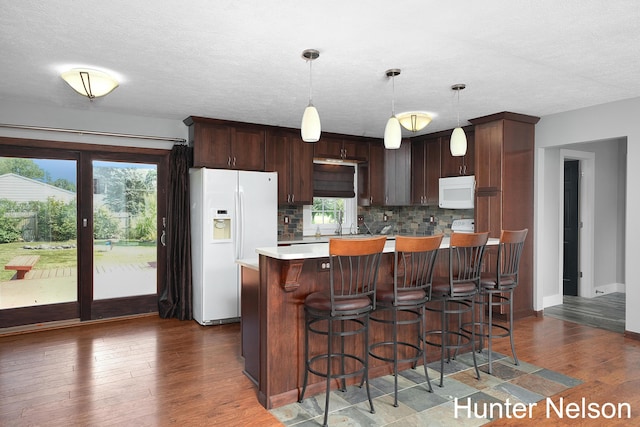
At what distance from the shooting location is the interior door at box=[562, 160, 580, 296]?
19.6ft

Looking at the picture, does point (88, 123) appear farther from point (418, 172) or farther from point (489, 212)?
point (489, 212)

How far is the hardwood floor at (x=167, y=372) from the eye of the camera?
8.47 ft

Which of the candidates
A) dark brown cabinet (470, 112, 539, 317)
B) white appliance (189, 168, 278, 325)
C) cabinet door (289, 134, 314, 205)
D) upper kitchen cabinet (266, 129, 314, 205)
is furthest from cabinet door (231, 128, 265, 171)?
dark brown cabinet (470, 112, 539, 317)

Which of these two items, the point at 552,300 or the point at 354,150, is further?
the point at 354,150

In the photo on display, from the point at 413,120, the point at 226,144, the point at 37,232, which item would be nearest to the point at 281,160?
the point at 226,144

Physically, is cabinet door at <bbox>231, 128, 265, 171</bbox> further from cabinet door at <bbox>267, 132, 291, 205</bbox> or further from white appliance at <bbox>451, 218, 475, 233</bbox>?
white appliance at <bbox>451, 218, 475, 233</bbox>

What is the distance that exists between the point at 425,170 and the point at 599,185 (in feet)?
8.33

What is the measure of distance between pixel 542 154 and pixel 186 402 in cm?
463

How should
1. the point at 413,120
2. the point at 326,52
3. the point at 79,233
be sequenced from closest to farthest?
the point at 326,52, the point at 413,120, the point at 79,233

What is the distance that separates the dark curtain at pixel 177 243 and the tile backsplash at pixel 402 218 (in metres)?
1.35

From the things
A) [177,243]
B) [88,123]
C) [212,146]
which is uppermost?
[88,123]

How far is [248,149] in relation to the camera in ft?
16.8

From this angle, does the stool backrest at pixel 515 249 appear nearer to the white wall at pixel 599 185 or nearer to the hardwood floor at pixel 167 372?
the hardwood floor at pixel 167 372

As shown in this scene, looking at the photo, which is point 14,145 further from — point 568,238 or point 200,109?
point 568,238
